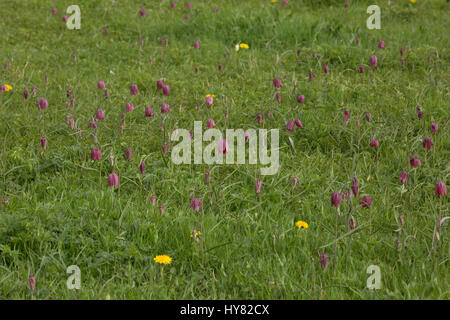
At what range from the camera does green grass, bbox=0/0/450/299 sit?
3049 millimetres

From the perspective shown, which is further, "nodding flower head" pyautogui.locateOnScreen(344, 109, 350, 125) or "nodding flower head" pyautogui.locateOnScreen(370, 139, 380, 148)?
"nodding flower head" pyautogui.locateOnScreen(344, 109, 350, 125)

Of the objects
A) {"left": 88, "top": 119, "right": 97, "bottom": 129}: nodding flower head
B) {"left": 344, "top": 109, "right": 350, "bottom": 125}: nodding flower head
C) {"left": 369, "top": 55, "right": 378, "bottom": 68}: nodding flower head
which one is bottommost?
{"left": 88, "top": 119, "right": 97, "bottom": 129}: nodding flower head

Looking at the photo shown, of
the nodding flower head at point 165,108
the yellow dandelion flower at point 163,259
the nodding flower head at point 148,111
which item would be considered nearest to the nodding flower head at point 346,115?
the nodding flower head at point 165,108

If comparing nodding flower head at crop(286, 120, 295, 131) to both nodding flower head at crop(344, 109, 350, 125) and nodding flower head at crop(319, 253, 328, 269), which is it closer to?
nodding flower head at crop(344, 109, 350, 125)

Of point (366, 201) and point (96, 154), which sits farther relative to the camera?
point (96, 154)

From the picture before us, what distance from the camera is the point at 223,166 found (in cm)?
419

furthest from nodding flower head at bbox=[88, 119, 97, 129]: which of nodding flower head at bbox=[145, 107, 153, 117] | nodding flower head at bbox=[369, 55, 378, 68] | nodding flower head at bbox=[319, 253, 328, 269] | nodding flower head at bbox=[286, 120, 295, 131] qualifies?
nodding flower head at bbox=[369, 55, 378, 68]

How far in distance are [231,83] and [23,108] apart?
2018 mm

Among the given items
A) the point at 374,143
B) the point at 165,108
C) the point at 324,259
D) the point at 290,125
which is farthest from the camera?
the point at 165,108

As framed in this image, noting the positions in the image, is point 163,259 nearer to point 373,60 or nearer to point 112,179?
point 112,179

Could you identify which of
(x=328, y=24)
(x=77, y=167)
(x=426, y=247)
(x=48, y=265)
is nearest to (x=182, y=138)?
(x=77, y=167)

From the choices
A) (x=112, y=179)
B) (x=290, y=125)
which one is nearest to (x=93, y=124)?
(x=112, y=179)

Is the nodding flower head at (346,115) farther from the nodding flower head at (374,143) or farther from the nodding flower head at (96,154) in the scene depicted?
the nodding flower head at (96,154)
